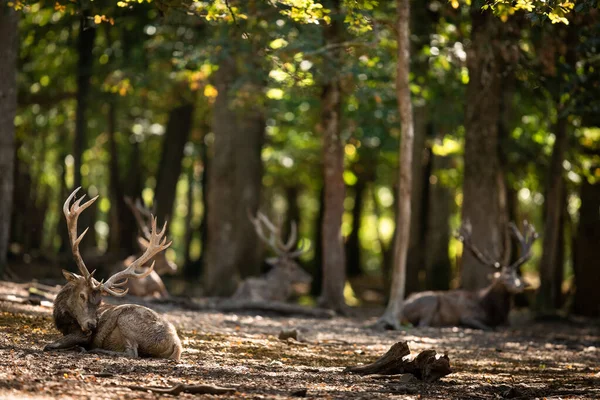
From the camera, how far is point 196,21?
2041cm

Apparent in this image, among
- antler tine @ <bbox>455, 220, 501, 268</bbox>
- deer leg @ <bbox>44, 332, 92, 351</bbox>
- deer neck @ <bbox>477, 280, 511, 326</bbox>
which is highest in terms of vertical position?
antler tine @ <bbox>455, 220, 501, 268</bbox>

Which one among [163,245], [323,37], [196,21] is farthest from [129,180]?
[163,245]

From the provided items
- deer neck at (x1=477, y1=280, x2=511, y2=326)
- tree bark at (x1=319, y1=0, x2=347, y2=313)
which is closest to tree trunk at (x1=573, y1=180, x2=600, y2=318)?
deer neck at (x1=477, y1=280, x2=511, y2=326)

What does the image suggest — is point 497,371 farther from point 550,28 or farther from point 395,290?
point 550,28

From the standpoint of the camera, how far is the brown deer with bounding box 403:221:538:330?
655 inches

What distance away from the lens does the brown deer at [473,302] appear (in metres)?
16.6

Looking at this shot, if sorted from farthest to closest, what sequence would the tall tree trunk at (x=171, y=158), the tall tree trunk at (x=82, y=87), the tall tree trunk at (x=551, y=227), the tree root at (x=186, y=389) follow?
the tall tree trunk at (x=171, y=158)
the tall tree trunk at (x=82, y=87)
the tall tree trunk at (x=551, y=227)
the tree root at (x=186, y=389)

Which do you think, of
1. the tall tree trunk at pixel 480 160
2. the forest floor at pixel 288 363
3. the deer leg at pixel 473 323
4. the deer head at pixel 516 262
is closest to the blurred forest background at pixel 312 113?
the tall tree trunk at pixel 480 160

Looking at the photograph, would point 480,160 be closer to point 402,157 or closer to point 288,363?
point 402,157

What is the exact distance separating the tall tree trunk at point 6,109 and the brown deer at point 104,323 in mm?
5847

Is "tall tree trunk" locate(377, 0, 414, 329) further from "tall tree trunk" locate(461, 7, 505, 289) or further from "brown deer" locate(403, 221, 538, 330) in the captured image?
"tall tree trunk" locate(461, 7, 505, 289)

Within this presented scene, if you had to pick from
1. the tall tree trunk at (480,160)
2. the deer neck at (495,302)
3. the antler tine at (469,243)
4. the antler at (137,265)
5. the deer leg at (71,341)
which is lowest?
the deer leg at (71,341)

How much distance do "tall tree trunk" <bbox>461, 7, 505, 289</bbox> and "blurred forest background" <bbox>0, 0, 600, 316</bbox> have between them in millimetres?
27

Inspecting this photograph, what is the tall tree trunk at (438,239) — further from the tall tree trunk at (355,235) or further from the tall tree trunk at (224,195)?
the tall tree trunk at (355,235)
